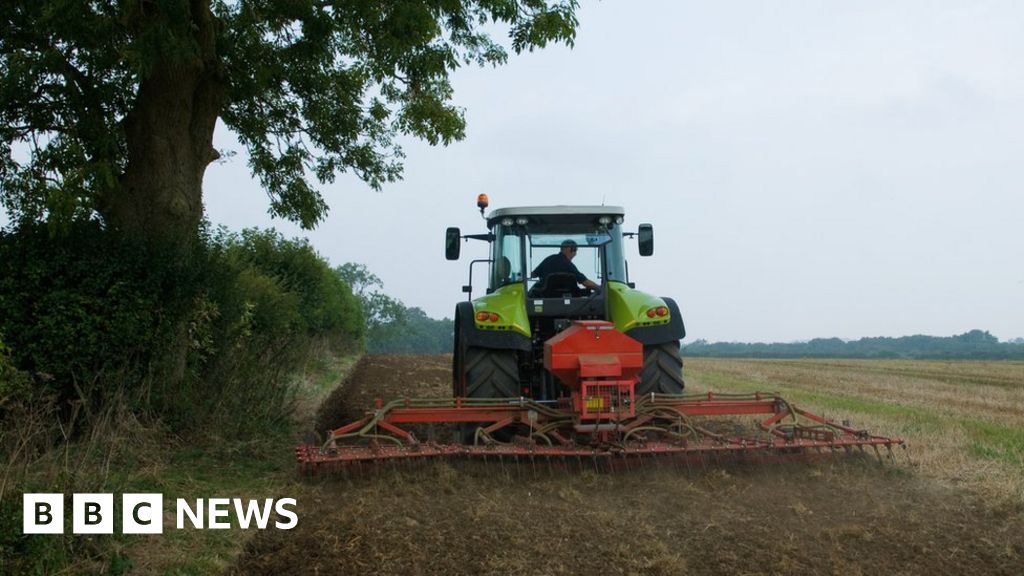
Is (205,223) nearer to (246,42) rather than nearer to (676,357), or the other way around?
(246,42)

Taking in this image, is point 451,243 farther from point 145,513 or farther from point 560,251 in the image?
point 145,513

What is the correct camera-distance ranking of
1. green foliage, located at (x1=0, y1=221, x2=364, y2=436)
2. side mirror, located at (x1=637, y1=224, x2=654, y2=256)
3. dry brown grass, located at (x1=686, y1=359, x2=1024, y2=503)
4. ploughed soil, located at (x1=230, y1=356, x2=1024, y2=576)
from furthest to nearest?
1. side mirror, located at (x1=637, y1=224, x2=654, y2=256)
2. dry brown grass, located at (x1=686, y1=359, x2=1024, y2=503)
3. green foliage, located at (x1=0, y1=221, x2=364, y2=436)
4. ploughed soil, located at (x1=230, y1=356, x2=1024, y2=576)

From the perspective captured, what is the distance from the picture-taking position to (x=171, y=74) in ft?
27.3

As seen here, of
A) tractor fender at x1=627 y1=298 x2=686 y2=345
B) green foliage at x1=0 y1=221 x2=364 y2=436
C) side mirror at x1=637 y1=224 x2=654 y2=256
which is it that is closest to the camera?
green foliage at x1=0 y1=221 x2=364 y2=436

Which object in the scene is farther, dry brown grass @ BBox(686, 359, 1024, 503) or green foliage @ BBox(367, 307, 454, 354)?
green foliage @ BBox(367, 307, 454, 354)

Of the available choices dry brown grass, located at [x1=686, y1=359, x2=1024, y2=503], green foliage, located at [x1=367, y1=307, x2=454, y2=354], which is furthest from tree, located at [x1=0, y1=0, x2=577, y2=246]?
green foliage, located at [x1=367, y1=307, x2=454, y2=354]

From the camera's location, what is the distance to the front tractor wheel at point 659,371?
26.3 feet

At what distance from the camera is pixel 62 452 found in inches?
268

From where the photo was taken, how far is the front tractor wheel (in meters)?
8.02

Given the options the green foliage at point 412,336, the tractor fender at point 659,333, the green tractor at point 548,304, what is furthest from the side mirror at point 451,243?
the green foliage at point 412,336

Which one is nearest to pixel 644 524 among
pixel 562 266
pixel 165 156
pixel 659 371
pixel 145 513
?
pixel 659 371

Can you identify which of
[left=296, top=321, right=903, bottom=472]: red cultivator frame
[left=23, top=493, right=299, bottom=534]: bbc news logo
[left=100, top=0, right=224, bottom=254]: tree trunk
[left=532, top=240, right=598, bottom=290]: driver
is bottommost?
[left=23, top=493, right=299, bottom=534]: bbc news logo

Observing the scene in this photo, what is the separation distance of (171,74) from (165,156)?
2.52ft

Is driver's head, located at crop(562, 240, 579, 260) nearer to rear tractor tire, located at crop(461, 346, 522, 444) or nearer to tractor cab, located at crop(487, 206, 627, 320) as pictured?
tractor cab, located at crop(487, 206, 627, 320)
